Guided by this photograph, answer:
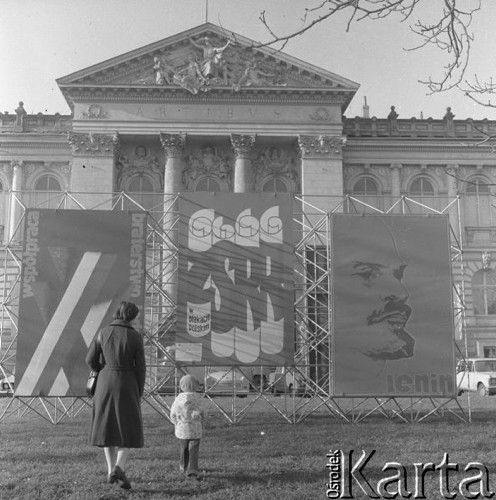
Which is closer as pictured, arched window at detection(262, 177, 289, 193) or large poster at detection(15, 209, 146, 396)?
large poster at detection(15, 209, 146, 396)

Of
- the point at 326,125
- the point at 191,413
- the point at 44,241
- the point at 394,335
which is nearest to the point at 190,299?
the point at 44,241

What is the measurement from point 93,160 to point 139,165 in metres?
3.22

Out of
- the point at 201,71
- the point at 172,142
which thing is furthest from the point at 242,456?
the point at 201,71

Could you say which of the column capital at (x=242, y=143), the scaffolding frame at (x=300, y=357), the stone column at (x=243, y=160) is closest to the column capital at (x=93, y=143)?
the column capital at (x=242, y=143)

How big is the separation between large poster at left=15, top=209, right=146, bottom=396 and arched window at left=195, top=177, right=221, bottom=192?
32.3 m

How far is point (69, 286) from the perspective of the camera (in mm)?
15891

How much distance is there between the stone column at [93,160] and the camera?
47000 mm

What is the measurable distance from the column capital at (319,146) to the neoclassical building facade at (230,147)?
7 centimetres

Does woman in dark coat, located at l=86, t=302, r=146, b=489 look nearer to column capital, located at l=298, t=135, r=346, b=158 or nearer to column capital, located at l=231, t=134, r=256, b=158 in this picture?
column capital, located at l=231, t=134, r=256, b=158

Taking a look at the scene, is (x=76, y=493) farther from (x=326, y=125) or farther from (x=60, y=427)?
(x=326, y=125)

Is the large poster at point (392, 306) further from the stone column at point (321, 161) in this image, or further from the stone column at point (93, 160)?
the stone column at point (93, 160)

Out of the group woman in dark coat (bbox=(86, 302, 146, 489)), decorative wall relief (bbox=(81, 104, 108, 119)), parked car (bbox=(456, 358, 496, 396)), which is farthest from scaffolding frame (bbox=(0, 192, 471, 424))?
decorative wall relief (bbox=(81, 104, 108, 119))

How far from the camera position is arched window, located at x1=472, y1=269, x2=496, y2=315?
48344 millimetres

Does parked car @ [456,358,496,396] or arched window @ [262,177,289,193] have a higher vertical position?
arched window @ [262,177,289,193]
